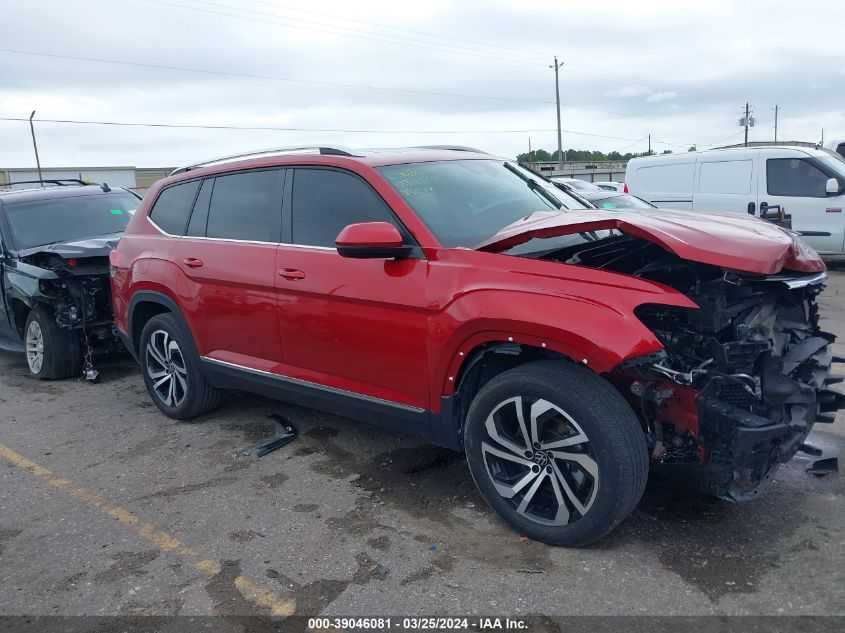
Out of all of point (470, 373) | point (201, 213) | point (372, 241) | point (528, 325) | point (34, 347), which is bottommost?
point (34, 347)

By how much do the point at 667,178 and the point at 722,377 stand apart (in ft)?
33.9

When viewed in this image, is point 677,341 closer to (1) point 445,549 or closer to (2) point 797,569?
(2) point 797,569

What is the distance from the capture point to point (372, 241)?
350cm

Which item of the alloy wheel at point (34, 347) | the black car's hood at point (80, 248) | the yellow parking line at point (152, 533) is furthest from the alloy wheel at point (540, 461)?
the alloy wheel at point (34, 347)

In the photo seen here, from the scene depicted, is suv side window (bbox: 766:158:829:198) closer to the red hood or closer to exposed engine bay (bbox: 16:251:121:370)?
the red hood

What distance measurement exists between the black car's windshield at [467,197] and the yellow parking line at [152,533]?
183 cm

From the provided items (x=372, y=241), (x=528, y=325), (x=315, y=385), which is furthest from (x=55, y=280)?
(x=528, y=325)

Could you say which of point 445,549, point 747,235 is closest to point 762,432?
point 747,235

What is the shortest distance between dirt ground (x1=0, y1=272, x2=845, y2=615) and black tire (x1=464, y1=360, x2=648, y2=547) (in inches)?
6.3

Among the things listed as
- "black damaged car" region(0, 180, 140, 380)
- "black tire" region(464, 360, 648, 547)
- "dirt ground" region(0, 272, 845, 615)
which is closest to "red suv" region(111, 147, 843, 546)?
"black tire" region(464, 360, 648, 547)

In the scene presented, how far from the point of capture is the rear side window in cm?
518

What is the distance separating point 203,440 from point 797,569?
12.1ft

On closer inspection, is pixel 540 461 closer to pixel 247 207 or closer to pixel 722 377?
pixel 722 377

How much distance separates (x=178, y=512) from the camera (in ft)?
13.0
